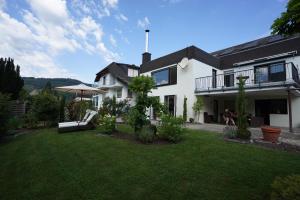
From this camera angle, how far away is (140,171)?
3.34 m

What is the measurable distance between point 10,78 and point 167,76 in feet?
48.4

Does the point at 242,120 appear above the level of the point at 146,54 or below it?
below

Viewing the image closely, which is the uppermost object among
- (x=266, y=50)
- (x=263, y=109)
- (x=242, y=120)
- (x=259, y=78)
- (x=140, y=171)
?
(x=266, y=50)

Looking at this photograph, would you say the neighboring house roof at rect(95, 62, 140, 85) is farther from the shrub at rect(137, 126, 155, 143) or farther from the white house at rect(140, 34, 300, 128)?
the shrub at rect(137, 126, 155, 143)

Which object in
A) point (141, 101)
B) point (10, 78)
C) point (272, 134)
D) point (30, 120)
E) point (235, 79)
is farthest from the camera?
point (10, 78)

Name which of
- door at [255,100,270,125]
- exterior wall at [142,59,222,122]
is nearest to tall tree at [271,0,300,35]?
exterior wall at [142,59,222,122]

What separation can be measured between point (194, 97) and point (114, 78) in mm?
13021

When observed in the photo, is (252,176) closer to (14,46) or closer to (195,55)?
(195,55)

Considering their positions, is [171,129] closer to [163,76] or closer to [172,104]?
[172,104]

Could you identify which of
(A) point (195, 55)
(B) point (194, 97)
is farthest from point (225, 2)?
(B) point (194, 97)

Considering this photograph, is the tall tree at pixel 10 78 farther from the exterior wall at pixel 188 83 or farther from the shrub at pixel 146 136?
the shrub at pixel 146 136

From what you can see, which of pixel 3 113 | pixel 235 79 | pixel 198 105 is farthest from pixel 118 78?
pixel 3 113

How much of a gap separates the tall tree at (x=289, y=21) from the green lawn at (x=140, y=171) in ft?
8.18

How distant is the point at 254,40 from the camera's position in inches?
757
